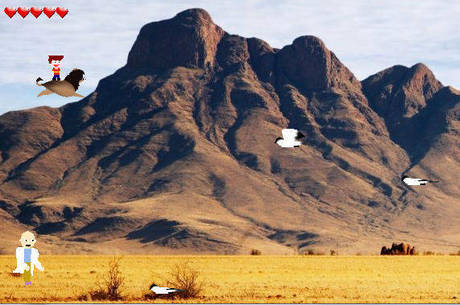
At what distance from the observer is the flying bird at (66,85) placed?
2191cm

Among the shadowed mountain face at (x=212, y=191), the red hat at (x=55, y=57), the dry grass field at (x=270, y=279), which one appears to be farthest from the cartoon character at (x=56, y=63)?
the shadowed mountain face at (x=212, y=191)

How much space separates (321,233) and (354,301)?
112515 mm

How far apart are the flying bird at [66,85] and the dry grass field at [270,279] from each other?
57.7 ft

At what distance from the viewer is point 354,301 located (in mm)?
38969

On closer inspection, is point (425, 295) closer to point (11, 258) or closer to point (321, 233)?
point (11, 258)

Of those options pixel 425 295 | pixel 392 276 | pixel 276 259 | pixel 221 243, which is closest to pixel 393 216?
pixel 221 243

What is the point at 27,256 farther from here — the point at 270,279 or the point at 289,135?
the point at 270,279

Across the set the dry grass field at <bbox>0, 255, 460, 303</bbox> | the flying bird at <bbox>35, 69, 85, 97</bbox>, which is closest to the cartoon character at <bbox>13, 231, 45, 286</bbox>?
the dry grass field at <bbox>0, 255, 460, 303</bbox>

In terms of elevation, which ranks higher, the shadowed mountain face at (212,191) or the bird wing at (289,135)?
the shadowed mountain face at (212,191)

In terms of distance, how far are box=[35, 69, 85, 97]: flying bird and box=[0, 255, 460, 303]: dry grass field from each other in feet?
57.7

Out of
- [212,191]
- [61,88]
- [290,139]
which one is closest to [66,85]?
[61,88]

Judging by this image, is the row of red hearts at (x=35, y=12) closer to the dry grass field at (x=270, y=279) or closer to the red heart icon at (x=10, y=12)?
the red heart icon at (x=10, y=12)

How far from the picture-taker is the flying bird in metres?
21.9

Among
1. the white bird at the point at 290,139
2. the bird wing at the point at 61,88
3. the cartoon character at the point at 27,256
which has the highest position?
the bird wing at the point at 61,88
